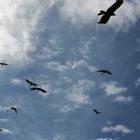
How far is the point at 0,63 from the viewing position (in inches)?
2050

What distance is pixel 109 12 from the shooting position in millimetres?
27672

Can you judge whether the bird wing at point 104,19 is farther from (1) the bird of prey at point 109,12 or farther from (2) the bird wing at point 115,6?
(2) the bird wing at point 115,6

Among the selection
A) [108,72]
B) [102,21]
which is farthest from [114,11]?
[108,72]

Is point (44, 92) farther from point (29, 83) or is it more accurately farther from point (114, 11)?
point (114, 11)

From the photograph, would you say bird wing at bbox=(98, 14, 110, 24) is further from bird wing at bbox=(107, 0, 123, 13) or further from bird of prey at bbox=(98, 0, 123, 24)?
bird wing at bbox=(107, 0, 123, 13)

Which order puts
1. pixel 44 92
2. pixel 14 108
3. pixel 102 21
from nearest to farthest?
pixel 102 21
pixel 44 92
pixel 14 108

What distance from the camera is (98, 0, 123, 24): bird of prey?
26284 millimetres

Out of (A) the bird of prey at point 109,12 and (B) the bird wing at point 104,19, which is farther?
(B) the bird wing at point 104,19

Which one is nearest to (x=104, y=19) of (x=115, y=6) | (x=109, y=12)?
(x=109, y=12)

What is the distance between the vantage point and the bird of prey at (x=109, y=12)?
26.3 meters

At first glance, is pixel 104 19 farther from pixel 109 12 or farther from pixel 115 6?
pixel 115 6

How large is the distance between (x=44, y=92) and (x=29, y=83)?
224 centimetres

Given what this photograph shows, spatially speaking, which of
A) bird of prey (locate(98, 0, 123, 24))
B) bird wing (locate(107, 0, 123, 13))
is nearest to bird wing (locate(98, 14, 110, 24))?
bird of prey (locate(98, 0, 123, 24))

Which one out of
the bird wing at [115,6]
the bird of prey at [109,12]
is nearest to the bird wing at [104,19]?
the bird of prey at [109,12]
